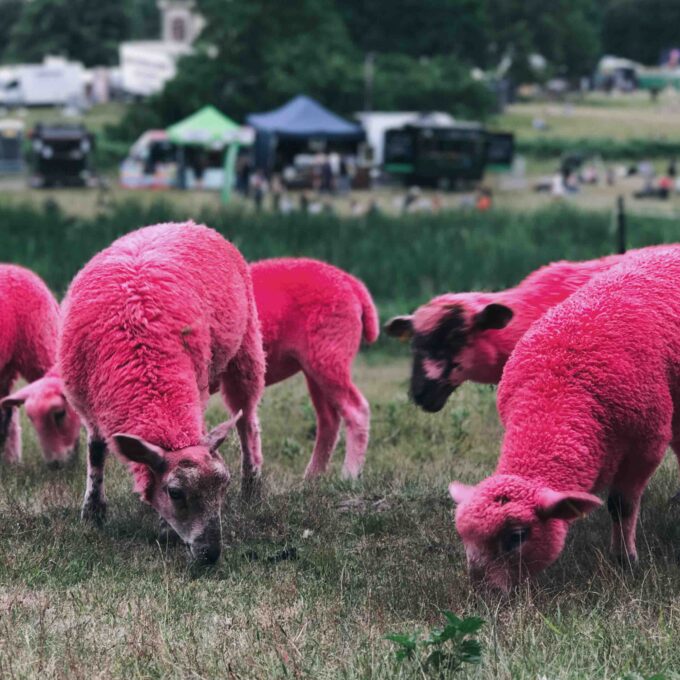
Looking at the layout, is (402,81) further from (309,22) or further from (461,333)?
(461,333)

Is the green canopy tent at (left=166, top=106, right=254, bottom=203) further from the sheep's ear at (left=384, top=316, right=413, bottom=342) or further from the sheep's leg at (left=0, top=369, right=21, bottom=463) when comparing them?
the sheep's ear at (left=384, top=316, right=413, bottom=342)

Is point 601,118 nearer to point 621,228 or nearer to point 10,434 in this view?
point 621,228

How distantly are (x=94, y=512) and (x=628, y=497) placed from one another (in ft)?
9.24

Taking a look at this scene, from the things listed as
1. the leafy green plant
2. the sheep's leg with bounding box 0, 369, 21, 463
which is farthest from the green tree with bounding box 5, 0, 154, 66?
the leafy green plant

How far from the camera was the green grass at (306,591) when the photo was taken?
459 cm

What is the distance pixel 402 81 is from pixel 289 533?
4637 centimetres

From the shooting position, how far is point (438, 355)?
6988 millimetres

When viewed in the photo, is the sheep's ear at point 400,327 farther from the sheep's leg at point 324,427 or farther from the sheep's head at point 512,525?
the sheep's head at point 512,525

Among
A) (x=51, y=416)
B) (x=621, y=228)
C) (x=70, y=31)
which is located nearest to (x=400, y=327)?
(x=51, y=416)

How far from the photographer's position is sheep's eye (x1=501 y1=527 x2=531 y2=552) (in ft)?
16.9

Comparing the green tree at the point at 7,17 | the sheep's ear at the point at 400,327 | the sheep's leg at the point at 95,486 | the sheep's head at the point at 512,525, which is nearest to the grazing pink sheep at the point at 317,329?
the sheep's ear at the point at 400,327

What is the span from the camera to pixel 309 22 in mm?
53469

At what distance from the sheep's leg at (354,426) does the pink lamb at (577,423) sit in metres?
2.75

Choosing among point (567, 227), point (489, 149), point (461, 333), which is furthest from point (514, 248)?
point (489, 149)
